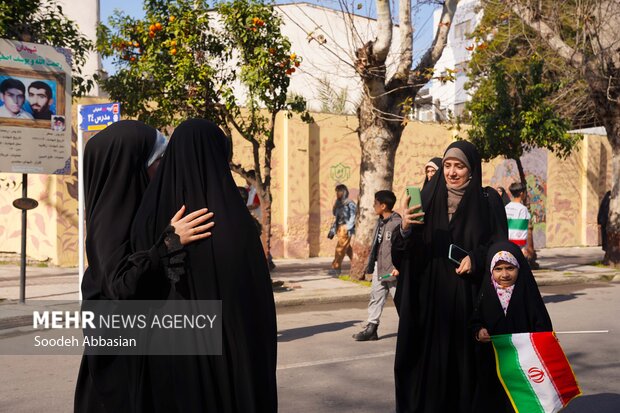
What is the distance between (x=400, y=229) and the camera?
15.6 ft

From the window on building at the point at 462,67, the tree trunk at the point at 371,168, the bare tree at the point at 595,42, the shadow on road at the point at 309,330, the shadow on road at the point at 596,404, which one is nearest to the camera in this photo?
the shadow on road at the point at 596,404

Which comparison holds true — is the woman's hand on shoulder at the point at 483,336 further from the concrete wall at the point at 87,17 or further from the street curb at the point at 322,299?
the concrete wall at the point at 87,17

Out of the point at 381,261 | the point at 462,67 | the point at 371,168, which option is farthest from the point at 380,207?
the point at 462,67

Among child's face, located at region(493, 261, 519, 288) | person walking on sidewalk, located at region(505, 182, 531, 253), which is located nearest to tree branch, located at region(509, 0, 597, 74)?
person walking on sidewalk, located at region(505, 182, 531, 253)

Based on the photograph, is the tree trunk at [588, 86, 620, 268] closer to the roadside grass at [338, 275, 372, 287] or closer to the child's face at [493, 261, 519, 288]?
the roadside grass at [338, 275, 372, 287]

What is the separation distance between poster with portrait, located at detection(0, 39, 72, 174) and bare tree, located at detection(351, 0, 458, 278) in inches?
193

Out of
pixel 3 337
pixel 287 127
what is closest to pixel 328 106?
pixel 287 127

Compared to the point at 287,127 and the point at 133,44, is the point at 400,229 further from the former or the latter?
the point at 287,127

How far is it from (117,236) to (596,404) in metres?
4.28

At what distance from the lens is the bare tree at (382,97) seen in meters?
12.1

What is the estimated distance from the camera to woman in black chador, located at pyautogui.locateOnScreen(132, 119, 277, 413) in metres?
2.78

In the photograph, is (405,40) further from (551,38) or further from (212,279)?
(212,279)

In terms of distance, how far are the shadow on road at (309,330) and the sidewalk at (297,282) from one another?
5.68ft

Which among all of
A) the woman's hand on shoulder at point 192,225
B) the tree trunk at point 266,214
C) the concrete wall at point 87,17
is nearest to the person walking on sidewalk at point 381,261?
the tree trunk at point 266,214
